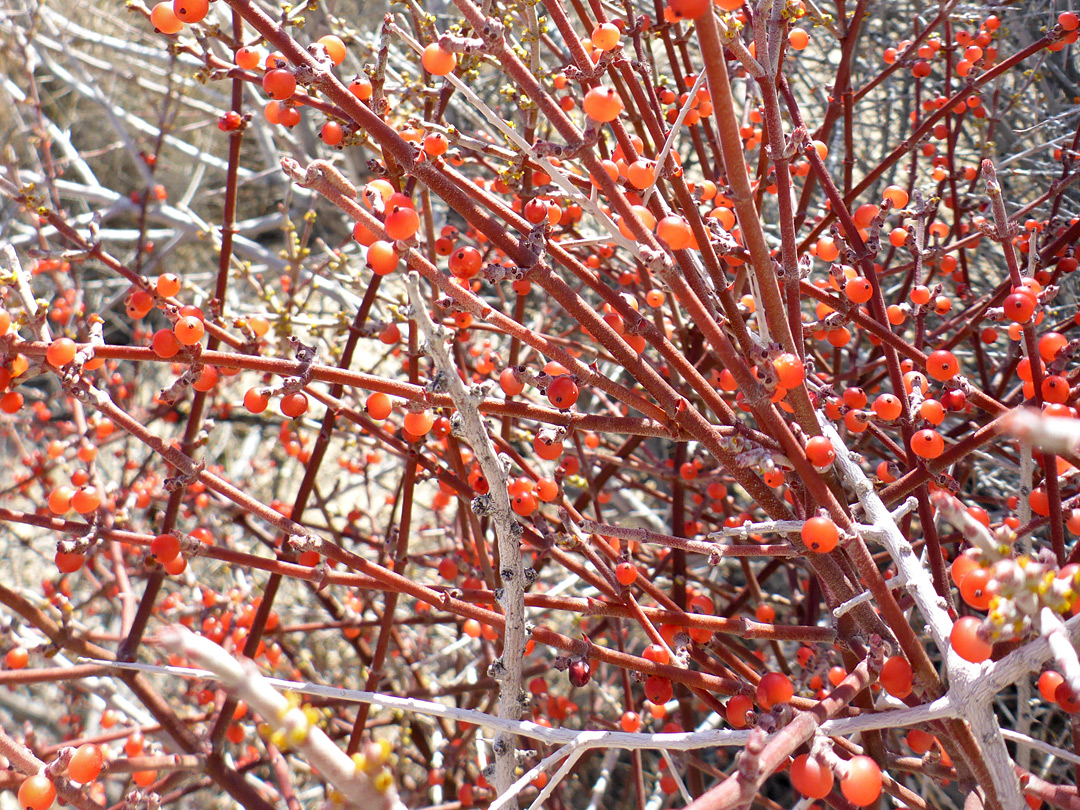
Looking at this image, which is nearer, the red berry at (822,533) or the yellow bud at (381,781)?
the yellow bud at (381,781)

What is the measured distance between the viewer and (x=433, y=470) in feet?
5.63

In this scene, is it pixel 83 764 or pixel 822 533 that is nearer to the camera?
pixel 822 533

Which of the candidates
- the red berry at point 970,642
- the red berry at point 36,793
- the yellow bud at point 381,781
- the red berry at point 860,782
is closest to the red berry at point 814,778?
the red berry at point 860,782

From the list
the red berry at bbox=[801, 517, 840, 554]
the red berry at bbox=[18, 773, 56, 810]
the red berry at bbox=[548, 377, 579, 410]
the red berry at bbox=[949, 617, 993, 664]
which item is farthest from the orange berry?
the red berry at bbox=[18, 773, 56, 810]

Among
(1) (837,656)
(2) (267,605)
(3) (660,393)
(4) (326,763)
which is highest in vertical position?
(3) (660,393)

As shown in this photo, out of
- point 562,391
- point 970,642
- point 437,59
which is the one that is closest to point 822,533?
point 970,642

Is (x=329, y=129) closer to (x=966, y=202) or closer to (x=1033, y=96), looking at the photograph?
(x=966, y=202)

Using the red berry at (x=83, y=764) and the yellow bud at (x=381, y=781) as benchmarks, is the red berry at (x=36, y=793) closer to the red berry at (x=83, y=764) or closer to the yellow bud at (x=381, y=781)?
the red berry at (x=83, y=764)

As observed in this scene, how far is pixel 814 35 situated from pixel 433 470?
11.9ft

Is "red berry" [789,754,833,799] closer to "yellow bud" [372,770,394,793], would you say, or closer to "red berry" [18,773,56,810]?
"yellow bud" [372,770,394,793]

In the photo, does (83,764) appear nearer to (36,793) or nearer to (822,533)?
(36,793)

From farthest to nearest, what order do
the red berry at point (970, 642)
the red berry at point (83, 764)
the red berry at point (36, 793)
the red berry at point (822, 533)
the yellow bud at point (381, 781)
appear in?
the red berry at point (83, 764) → the red berry at point (36, 793) → the red berry at point (822, 533) → the red berry at point (970, 642) → the yellow bud at point (381, 781)

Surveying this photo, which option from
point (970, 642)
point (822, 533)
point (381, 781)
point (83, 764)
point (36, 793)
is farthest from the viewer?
point (83, 764)

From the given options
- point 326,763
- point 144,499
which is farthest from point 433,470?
point 144,499
